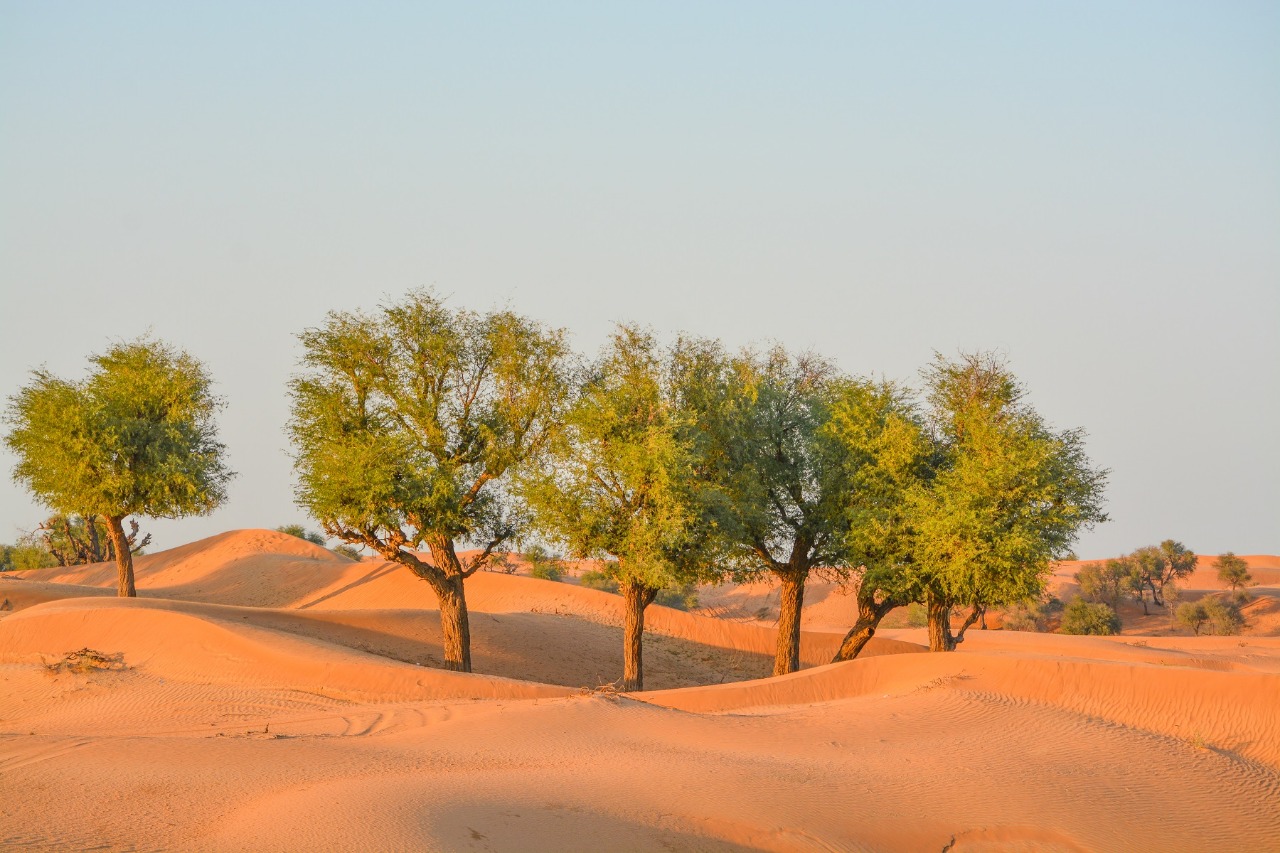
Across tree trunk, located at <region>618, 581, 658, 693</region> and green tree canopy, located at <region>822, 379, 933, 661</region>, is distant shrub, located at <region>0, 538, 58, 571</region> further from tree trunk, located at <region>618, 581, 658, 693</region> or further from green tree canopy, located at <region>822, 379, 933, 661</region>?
green tree canopy, located at <region>822, 379, 933, 661</region>

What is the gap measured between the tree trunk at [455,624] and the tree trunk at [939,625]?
1296 cm

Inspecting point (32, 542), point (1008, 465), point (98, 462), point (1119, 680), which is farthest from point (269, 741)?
point (32, 542)

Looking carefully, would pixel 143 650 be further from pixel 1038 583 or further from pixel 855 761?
pixel 1038 583

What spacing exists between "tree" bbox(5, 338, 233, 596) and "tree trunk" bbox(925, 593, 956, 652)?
947 inches

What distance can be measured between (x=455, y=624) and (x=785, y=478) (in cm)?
969

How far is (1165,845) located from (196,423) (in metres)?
33.6

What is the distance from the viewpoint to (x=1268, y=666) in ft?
99.5

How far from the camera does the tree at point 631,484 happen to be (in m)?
25.2

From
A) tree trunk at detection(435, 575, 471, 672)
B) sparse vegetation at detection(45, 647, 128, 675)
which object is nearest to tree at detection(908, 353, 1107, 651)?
tree trunk at detection(435, 575, 471, 672)

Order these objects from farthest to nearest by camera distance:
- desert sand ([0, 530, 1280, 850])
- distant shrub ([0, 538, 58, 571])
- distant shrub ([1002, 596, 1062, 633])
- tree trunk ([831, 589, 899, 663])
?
distant shrub ([0, 538, 58, 571]) < distant shrub ([1002, 596, 1062, 633]) < tree trunk ([831, 589, 899, 663]) < desert sand ([0, 530, 1280, 850])

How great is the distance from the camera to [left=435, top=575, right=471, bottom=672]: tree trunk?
27.4 metres

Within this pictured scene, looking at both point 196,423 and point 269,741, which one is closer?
point 269,741

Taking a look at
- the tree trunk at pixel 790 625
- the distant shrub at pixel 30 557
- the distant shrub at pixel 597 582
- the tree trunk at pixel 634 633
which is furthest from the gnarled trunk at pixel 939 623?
the distant shrub at pixel 30 557

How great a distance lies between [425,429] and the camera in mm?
26328
